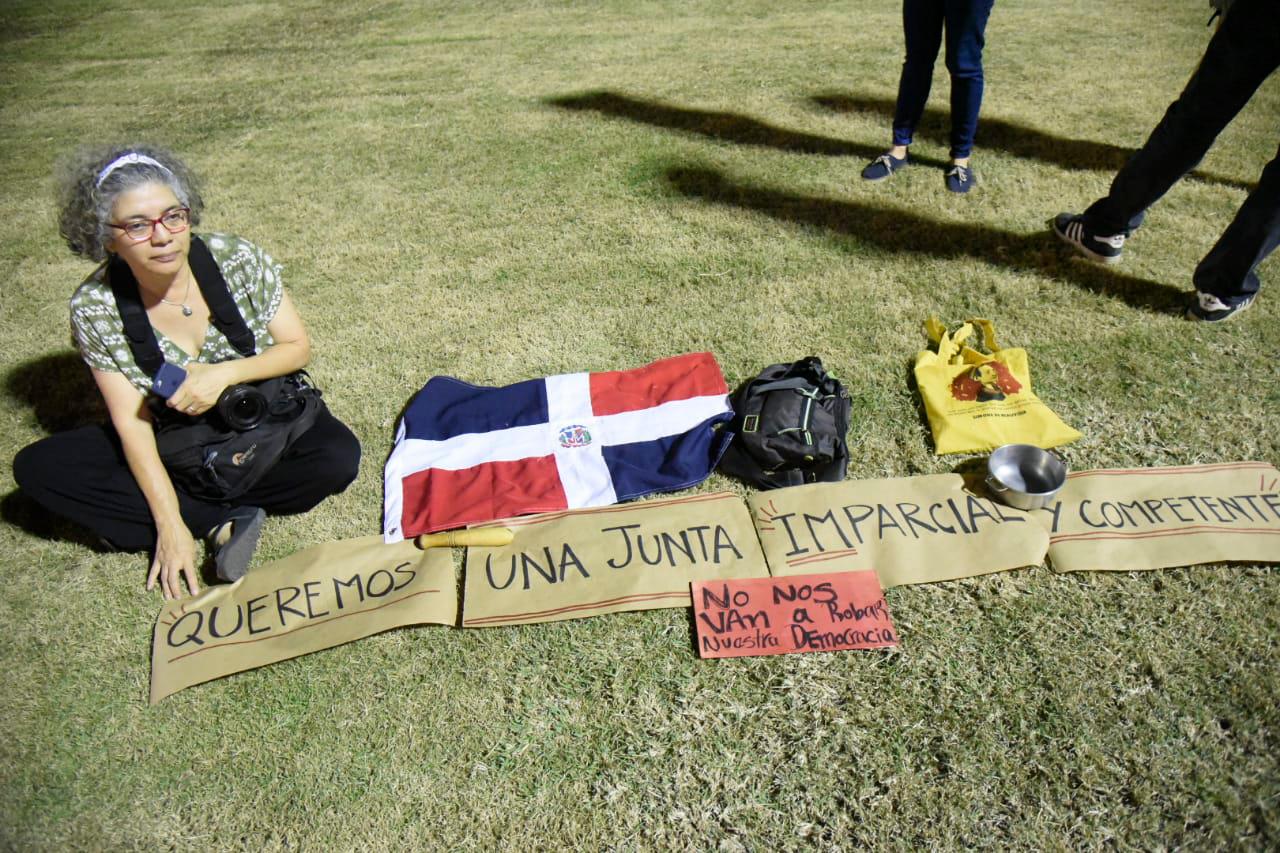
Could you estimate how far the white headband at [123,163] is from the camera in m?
2.08

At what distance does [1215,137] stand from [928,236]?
1.25 metres

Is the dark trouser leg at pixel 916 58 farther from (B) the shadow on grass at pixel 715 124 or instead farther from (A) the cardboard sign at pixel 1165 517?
(A) the cardboard sign at pixel 1165 517

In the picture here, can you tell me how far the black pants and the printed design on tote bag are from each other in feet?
7.86

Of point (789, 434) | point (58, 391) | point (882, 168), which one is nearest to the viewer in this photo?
point (789, 434)

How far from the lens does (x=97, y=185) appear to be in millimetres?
2068

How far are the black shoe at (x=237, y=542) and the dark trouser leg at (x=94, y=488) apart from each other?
0.09 metres

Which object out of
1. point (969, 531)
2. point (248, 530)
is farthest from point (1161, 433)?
point (248, 530)

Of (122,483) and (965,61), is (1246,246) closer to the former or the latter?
(965,61)

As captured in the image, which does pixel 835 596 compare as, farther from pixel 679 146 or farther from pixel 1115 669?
pixel 679 146

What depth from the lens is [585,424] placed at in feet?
9.69

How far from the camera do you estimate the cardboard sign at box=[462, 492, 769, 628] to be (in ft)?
7.54

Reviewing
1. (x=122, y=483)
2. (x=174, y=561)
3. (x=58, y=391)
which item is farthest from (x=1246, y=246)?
(x=58, y=391)

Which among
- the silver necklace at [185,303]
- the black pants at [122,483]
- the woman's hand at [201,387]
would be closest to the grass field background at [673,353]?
the black pants at [122,483]

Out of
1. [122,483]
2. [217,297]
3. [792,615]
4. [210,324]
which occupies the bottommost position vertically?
[792,615]
